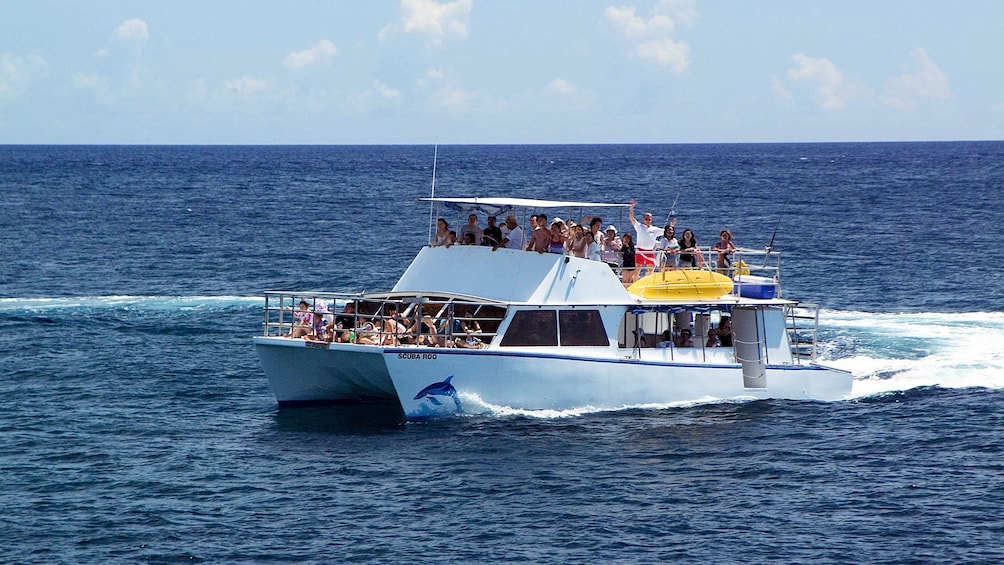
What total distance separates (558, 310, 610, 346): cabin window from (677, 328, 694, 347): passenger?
6.62 feet

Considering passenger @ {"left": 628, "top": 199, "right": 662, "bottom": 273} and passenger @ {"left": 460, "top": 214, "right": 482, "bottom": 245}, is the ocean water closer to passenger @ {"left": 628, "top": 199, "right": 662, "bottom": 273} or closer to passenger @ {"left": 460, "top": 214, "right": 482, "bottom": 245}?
passenger @ {"left": 628, "top": 199, "right": 662, "bottom": 273}

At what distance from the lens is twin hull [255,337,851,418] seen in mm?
26266

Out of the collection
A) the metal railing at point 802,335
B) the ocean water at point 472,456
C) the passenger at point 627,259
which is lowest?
the ocean water at point 472,456

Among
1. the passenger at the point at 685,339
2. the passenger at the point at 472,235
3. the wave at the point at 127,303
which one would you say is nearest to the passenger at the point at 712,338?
the passenger at the point at 685,339

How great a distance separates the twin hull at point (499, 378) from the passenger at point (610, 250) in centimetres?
242

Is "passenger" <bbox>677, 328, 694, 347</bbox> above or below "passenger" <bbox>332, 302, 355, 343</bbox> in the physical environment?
below

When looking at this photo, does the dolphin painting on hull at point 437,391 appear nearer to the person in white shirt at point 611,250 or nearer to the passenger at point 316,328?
the passenger at point 316,328

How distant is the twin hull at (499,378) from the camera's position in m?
26.3

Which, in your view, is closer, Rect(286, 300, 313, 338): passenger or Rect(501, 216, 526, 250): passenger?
Rect(286, 300, 313, 338): passenger

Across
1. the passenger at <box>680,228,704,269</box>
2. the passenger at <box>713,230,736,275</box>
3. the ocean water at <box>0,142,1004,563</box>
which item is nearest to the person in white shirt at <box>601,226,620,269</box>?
the passenger at <box>680,228,704,269</box>

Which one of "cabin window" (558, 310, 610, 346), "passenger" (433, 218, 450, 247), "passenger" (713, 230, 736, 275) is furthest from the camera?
"passenger" (713, 230, 736, 275)

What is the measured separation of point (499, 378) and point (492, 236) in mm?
3412

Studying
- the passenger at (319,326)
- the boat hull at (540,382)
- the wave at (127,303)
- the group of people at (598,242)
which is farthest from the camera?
the wave at (127,303)

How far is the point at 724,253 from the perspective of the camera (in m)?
29.0
